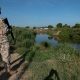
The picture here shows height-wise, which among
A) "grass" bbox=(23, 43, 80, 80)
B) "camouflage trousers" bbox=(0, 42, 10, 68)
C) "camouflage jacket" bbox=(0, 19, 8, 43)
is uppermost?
A: "camouflage jacket" bbox=(0, 19, 8, 43)

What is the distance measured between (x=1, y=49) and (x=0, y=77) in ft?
2.84

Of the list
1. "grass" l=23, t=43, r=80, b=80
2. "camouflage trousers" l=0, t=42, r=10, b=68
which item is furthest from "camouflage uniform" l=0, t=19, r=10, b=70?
"grass" l=23, t=43, r=80, b=80

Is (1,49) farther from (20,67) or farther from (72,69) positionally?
(72,69)

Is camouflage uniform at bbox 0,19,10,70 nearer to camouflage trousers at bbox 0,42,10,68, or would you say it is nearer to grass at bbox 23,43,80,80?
camouflage trousers at bbox 0,42,10,68

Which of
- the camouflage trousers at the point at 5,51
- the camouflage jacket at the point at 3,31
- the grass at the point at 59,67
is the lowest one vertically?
the grass at the point at 59,67

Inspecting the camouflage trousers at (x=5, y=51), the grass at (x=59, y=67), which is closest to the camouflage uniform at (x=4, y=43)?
the camouflage trousers at (x=5, y=51)

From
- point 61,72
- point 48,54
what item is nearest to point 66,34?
point 48,54

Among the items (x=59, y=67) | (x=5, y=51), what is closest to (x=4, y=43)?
(x=5, y=51)

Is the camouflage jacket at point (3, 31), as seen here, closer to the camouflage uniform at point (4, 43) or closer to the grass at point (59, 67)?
the camouflage uniform at point (4, 43)

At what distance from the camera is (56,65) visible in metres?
7.99

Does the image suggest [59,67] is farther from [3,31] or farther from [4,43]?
[3,31]

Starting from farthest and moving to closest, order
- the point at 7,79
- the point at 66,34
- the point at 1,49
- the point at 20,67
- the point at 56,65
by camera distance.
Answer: the point at 66,34 → the point at 20,67 → the point at 56,65 → the point at 1,49 → the point at 7,79

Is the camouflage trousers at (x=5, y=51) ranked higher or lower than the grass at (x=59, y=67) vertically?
higher

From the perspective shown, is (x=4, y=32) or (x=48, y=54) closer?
(x=4, y=32)
